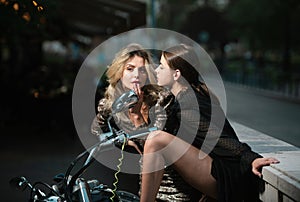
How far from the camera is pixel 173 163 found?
168 inches

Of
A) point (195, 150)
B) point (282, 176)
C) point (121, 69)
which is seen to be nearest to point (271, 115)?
point (121, 69)

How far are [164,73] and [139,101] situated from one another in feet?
1.13

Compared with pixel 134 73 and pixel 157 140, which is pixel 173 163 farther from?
pixel 134 73

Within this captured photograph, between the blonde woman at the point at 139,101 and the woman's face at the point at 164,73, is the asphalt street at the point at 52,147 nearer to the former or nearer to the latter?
the blonde woman at the point at 139,101

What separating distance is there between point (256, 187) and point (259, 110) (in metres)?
14.7

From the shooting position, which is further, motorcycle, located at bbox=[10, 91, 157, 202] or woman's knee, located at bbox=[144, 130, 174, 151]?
woman's knee, located at bbox=[144, 130, 174, 151]

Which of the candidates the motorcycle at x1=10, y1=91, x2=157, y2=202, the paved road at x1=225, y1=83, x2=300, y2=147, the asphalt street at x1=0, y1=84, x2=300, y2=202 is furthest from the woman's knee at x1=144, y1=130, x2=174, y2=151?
the paved road at x1=225, y1=83, x2=300, y2=147

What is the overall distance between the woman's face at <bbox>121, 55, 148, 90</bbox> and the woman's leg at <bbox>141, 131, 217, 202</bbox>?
725 mm

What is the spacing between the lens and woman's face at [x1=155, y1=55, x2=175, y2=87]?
4477 mm

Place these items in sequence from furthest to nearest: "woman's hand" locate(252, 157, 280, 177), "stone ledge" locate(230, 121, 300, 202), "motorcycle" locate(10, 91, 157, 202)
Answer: "woman's hand" locate(252, 157, 280, 177) < "motorcycle" locate(10, 91, 157, 202) < "stone ledge" locate(230, 121, 300, 202)

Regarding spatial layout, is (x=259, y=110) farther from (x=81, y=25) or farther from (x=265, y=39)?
(x=265, y=39)

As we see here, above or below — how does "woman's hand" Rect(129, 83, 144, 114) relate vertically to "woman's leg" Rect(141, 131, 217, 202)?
above

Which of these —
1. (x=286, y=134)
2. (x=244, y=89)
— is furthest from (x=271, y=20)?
(x=286, y=134)

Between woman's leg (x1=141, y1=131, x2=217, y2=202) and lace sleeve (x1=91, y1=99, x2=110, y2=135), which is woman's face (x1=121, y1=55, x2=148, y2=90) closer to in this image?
lace sleeve (x1=91, y1=99, x2=110, y2=135)
